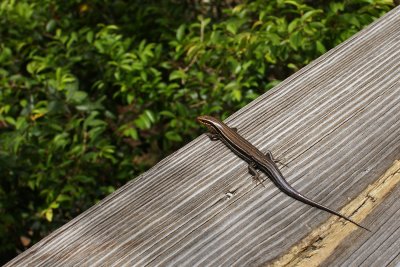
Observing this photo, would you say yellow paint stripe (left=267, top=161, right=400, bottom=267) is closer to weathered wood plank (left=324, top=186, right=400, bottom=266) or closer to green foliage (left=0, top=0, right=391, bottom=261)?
weathered wood plank (left=324, top=186, right=400, bottom=266)

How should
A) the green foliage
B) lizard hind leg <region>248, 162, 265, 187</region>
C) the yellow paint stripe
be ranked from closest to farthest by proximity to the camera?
the yellow paint stripe → lizard hind leg <region>248, 162, 265, 187</region> → the green foliage

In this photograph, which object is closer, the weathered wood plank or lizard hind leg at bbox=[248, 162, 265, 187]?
the weathered wood plank

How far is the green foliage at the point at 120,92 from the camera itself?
3.18m

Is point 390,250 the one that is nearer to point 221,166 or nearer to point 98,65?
point 221,166

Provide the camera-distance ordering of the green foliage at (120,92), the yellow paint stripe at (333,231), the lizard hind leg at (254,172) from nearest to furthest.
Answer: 1. the yellow paint stripe at (333,231)
2. the lizard hind leg at (254,172)
3. the green foliage at (120,92)

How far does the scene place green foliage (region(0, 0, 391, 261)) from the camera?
3.18m

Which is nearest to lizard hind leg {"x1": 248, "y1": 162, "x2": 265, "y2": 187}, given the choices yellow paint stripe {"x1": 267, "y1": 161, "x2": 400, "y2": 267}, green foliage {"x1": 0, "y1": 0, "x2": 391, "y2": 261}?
yellow paint stripe {"x1": 267, "y1": 161, "x2": 400, "y2": 267}

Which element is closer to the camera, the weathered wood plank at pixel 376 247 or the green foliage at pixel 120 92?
the weathered wood plank at pixel 376 247

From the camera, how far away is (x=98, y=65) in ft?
12.5

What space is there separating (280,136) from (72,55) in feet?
10.1

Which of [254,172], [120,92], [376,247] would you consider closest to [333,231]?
[376,247]

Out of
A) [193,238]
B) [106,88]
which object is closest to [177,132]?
[106,88]

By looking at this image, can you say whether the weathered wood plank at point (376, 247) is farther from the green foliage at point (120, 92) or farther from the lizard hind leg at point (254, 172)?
the green foliage at point (120, 92)

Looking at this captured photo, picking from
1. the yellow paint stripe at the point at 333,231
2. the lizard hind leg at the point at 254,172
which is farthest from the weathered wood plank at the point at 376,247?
the lizard hind leg at the point at 254,172
